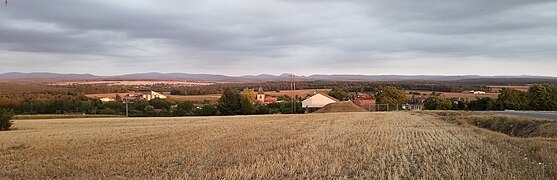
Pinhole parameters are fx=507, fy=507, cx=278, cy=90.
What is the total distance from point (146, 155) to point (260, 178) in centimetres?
744

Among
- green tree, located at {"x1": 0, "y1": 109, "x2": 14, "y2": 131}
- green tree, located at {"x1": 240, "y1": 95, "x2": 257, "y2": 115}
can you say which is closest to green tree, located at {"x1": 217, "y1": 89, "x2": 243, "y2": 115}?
green tree, located at {"x1": 240, "y1": 95, "x2": 257, "y2": 115}

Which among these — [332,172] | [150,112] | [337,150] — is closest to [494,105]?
[150,112]

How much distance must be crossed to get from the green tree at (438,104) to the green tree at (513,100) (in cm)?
1285

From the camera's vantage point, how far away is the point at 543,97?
88.1 m

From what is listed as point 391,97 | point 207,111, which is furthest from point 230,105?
point 391,97

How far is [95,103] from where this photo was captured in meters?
110

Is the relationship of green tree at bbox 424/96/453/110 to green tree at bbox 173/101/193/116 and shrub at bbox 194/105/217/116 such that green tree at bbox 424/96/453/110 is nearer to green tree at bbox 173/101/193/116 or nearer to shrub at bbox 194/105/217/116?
shrub at bbox 194/105/217/116

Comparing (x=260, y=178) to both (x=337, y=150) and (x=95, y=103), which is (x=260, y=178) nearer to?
(x=337, y=150)

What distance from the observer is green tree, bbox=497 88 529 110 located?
8775 cm

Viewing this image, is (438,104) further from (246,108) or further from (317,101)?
(246,108)

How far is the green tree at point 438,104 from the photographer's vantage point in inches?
4094

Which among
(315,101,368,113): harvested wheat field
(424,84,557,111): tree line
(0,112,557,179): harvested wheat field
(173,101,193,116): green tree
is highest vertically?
(0,112,557,179): harvested wheat field

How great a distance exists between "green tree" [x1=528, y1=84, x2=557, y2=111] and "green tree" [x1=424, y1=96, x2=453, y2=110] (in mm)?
16932

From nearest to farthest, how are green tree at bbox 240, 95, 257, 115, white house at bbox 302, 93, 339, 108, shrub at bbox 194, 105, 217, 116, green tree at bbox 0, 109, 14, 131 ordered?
green tree at bbox 0, 109, 14, 131 < green tree at bbox 240, 95, 257, 115 < shrub at bbox 194, 105, 217, 116 < white house at bbox 302, 93, 339, 108
